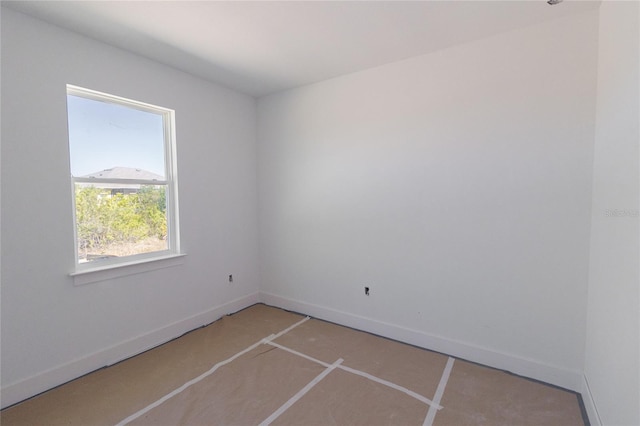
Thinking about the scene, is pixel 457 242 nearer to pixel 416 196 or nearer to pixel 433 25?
pixel 416 196

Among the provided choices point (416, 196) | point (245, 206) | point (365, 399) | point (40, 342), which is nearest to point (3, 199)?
point (40, 342)

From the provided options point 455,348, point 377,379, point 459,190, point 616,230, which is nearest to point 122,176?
point 377,379

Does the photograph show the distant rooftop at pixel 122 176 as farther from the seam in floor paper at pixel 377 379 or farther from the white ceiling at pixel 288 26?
the seam in floor paper at pixel 377 379

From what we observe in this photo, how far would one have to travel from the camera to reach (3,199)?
2053mm

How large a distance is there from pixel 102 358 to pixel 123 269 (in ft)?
2.52

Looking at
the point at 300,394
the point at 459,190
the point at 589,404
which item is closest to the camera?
the point at 589,404

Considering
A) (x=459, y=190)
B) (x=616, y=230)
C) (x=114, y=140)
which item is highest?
(x=114, y=140)

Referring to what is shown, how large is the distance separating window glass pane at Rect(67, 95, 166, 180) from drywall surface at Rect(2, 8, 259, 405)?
0.14 meters

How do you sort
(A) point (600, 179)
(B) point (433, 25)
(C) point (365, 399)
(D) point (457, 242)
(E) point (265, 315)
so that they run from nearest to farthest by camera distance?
(A) point (600, 179) < (C) point (365, 399) < (B) point (433, 25) < (D) point (457, 242) < (E) point (265, 315)

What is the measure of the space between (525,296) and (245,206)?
10.5 ft

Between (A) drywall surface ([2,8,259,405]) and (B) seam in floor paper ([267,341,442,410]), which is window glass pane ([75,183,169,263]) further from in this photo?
(B) seam in floor paper ([267,341,442,410])

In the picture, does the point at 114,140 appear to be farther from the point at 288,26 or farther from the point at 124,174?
the point at 288,26

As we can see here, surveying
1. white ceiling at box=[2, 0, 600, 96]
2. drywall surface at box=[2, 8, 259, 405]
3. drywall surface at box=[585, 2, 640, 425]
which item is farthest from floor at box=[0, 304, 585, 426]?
white ceiling at box=[2, 0, 600, 96]

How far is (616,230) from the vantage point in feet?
5.32
